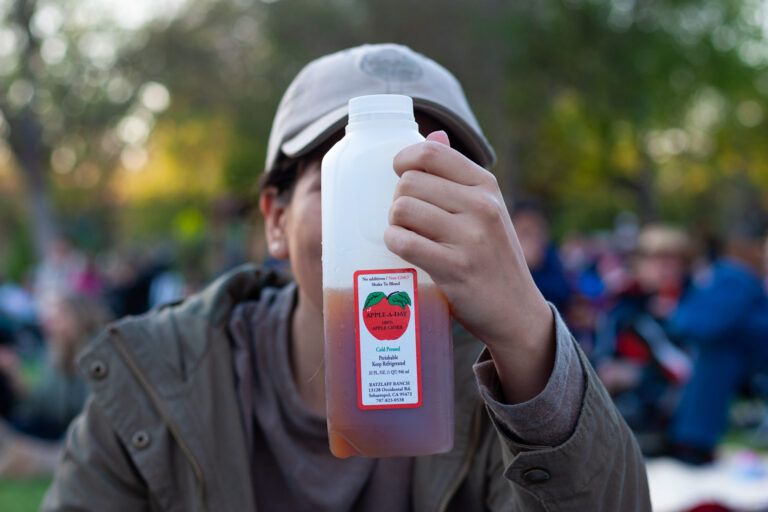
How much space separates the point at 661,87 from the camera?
A: 55.1 ft

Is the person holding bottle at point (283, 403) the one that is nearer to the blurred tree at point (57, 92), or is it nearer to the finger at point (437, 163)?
the finger at point (437, 163)

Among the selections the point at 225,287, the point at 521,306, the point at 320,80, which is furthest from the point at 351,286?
the point at 225,287

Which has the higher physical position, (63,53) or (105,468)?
(63,53)

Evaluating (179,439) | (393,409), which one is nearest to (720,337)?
(179,439)

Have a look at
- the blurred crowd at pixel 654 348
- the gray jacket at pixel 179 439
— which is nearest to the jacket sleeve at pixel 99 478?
the gray jacket at pixel 179 439

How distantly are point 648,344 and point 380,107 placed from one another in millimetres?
6048

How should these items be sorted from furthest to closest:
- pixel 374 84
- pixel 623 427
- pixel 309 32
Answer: pixel 309 32 < pixel 374 84 < pixel 623 427

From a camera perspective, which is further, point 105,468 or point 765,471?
point 765,471

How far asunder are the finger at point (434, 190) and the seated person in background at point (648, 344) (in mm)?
5756

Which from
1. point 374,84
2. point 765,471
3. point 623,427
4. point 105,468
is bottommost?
point 765,471

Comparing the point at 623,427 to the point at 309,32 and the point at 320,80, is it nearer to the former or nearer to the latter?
the point at 320,80

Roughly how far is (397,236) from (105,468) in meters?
1.14

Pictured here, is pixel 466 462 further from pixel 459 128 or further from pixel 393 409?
pixel 459 128

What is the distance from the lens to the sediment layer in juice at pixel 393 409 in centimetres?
117
